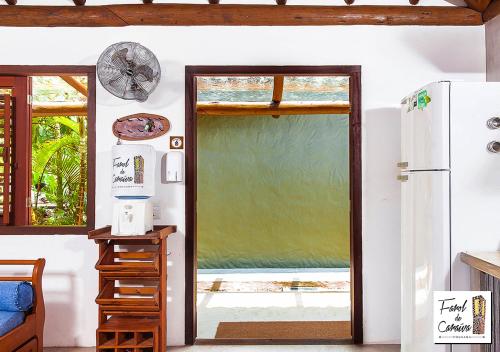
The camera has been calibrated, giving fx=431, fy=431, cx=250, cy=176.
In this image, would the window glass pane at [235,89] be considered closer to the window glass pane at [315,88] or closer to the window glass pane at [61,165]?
the window glass pane at [315,88]

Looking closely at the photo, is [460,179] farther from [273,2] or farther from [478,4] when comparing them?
[273,2]

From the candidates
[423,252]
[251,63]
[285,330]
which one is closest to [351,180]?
[423,252]

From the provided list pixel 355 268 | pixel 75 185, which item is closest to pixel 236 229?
pixel 75 185

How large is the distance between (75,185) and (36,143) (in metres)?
0.83

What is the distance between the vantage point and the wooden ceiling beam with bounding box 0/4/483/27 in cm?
354

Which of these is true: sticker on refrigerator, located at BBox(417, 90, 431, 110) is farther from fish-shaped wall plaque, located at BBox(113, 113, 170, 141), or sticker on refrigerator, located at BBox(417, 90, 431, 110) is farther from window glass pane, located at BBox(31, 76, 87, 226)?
window glass pane, located at BBox(31, 76, 87, 226)

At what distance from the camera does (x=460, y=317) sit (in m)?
2.16

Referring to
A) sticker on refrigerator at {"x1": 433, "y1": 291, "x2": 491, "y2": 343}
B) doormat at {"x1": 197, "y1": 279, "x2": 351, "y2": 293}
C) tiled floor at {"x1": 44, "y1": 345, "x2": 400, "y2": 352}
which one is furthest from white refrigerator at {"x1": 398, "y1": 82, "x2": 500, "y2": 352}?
doormat at {"x1": 197, "y1": 279, "x2": 351, "y2": 293}

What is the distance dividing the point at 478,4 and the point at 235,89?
9.39ft

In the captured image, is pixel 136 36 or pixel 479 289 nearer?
pixel 479 289

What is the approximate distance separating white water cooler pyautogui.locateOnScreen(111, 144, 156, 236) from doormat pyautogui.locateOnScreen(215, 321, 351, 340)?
4.42 ft

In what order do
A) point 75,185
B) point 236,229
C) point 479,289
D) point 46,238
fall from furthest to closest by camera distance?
point 236,229 < point 75,185 < point 46,238 < point 479,289

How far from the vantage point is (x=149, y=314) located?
122 inches

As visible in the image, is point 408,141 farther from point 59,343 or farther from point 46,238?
point 59,343
